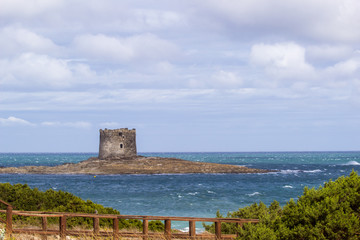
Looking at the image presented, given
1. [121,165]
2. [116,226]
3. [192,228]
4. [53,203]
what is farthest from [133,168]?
[116,226]

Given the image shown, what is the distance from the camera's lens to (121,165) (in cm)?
9338

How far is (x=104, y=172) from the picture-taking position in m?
92.4

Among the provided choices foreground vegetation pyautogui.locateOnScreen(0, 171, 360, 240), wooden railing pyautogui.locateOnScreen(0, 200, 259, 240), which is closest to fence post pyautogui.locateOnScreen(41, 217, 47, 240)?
wooden railing pyautogui.locateOnScreen(0, 200, 259, 240)

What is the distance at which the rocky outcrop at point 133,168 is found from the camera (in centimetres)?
9331

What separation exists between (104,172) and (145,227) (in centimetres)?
8032

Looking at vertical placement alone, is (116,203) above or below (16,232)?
below

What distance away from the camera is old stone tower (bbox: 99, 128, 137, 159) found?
95.8 metres

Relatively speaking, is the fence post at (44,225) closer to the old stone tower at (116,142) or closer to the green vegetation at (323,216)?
the green vegetation at (323,216)

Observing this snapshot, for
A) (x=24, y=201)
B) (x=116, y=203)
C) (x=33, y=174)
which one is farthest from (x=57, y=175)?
(x=24, y=201)

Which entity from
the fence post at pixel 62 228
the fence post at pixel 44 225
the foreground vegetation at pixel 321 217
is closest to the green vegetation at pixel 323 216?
the foreground vegetation at pixel 321 217

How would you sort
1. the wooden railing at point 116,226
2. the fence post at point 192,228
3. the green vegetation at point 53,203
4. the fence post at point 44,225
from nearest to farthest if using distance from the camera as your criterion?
the wooden railing at point 116,226 → the fence post at point 192,228 → the fence post at point 44,225 → the green vegetation at point 53,203

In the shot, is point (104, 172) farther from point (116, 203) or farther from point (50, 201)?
point (50, 201)

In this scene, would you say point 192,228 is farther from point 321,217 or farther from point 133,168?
point 133,168

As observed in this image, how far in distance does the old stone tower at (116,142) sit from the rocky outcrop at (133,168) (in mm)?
1361
